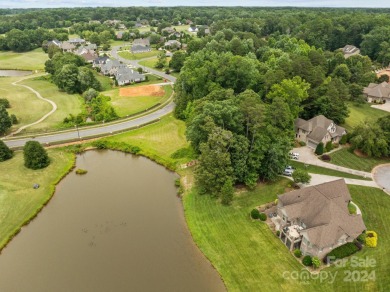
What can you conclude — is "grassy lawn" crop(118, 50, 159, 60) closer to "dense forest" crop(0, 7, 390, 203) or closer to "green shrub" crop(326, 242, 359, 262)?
"dense forest" crop(0, 7, 390, 203)

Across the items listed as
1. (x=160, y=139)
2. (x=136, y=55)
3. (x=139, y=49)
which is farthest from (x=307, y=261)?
(x=139, y=49)

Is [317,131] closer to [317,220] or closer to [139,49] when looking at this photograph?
[317,220]

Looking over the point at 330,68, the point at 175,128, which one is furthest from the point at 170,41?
the point at 175,128

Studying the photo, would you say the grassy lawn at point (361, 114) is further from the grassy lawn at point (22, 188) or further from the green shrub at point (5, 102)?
the green shrub at point (5, 102)

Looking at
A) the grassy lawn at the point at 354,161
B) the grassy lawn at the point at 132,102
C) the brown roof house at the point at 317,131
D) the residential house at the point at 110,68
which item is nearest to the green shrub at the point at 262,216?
the grassy lawn at the point at 354,161

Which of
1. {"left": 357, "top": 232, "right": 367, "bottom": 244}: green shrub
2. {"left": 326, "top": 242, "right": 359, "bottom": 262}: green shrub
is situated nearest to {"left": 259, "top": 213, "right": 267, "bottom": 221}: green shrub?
{"left": 326, "top": 242, "right": 359, "bottom": 262}: green shrub
